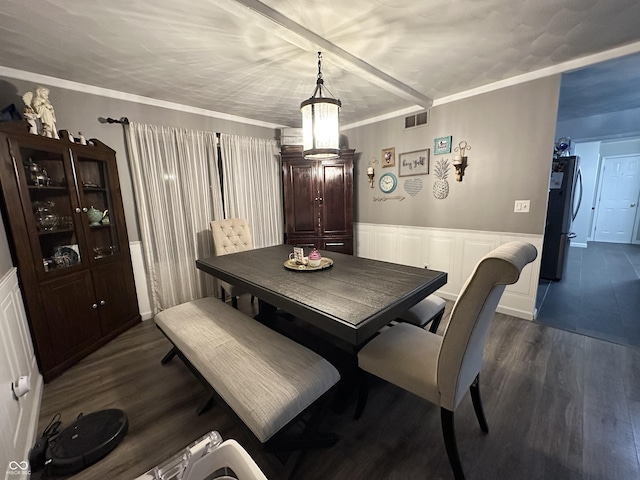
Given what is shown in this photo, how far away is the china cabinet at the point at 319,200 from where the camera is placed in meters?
3.75

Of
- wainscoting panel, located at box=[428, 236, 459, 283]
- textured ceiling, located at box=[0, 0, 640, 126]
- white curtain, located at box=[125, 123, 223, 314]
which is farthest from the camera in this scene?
wainscoting panel, located at box=[428, 236, 459, 283]

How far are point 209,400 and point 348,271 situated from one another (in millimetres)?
1254

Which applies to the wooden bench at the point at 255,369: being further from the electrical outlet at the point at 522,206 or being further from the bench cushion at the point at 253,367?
the electrical outlet at the point at 522,206

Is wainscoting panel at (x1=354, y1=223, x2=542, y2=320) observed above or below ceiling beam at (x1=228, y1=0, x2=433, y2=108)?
below

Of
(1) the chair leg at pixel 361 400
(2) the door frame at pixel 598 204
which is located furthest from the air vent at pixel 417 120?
(2) the door frame at pixel 598 204

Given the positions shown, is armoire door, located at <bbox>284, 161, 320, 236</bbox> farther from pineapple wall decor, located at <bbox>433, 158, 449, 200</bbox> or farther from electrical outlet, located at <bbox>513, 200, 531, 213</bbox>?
electrical outlet, located at <bbox>513, 200, 531, 213</bbox>

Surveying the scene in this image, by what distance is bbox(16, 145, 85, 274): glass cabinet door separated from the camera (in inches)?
77.9

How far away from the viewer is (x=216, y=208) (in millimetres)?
3369

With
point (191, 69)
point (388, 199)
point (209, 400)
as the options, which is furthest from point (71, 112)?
point (388, 199)

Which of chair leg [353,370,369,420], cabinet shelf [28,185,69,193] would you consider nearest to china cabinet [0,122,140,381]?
cabinet shelf [28,185,69,193]

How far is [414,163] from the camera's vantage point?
3.41 metres

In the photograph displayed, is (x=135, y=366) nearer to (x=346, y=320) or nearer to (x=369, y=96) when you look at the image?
(x=346, y=320)

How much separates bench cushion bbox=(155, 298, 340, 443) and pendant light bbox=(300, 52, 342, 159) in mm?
1270

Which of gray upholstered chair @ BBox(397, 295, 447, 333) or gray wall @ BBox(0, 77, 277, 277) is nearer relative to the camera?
gray upholstered chair @ BBox(397, 295, 447, 333)
